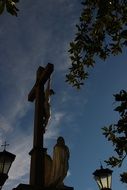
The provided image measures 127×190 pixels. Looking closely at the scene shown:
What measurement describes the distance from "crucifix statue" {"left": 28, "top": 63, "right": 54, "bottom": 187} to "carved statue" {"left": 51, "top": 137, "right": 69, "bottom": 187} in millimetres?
217

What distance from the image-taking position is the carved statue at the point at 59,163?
256 inches

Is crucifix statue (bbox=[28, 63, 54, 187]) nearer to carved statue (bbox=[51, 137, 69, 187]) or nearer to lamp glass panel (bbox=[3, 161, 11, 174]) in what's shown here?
carved statue (bbox=[51, 137, 69, 187])

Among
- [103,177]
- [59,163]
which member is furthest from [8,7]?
[103,177]

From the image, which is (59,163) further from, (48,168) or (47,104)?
(47,104)

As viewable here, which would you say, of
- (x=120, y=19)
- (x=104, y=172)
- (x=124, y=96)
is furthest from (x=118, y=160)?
(x=104, y=172)

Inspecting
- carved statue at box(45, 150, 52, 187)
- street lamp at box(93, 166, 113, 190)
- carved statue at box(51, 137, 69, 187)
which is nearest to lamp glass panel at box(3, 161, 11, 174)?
carved statue at box(45, 150, 52, 187)

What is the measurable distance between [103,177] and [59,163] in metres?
2.13

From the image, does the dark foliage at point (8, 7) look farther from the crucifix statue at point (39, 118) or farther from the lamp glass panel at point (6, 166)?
the lamp glass panel at point (6, 166)

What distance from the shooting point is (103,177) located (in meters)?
8.48

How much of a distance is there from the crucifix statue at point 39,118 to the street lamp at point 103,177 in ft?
5.94

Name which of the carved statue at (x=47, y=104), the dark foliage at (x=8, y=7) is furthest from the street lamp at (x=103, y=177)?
the dark foliage at (x=8, y=7)

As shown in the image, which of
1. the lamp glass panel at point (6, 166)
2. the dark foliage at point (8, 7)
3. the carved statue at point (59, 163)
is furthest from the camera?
the lamp glass panel at point (6, 166)

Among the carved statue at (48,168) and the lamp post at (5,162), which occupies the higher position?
the lamp post at (5,162)

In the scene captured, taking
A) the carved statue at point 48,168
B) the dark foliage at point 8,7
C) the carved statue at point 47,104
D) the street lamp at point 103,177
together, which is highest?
the carved statue at point 47,104
